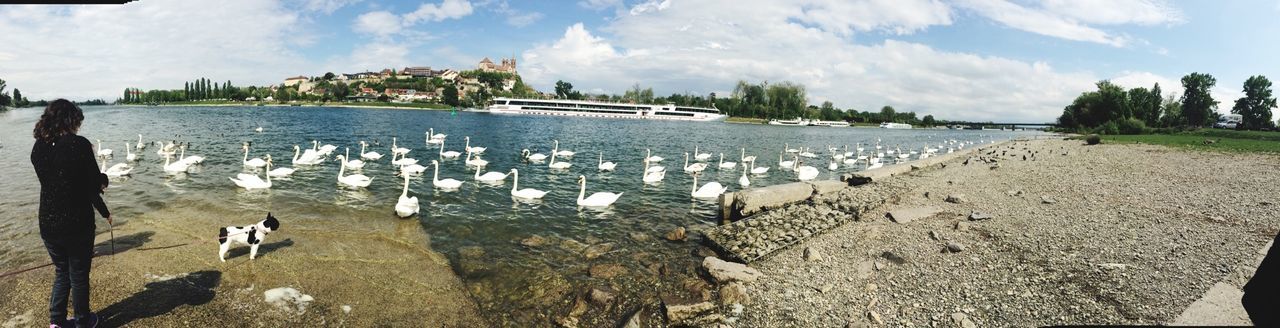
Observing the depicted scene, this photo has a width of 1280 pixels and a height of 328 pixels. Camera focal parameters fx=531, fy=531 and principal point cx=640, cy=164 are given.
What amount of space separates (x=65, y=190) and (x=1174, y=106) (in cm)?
13300

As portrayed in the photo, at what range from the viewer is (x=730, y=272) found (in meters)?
9.27

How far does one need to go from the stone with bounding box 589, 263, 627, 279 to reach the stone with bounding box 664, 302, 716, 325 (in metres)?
2.27

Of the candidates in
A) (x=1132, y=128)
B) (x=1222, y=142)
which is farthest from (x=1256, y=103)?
(x=1222, y=142)

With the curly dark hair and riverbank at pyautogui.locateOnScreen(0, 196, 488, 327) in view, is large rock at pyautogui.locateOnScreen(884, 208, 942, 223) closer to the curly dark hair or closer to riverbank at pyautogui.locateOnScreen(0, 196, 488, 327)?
riverbank at pyautogui.locateOnScreen(0, 196, 488, 327)

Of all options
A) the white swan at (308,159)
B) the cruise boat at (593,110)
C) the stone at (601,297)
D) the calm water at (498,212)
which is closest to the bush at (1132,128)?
the calm water at (498,212)

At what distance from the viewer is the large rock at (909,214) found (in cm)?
1242

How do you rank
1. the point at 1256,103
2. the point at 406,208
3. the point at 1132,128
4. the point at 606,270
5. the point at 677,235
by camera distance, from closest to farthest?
the point at 606,270 → the point at 677,235 → the point at 406,208 → the point at 1132,128 → the point at 1256,103

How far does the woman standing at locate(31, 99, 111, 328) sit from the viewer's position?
5434mm

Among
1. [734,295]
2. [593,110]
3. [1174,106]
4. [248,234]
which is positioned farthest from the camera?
[593,110]

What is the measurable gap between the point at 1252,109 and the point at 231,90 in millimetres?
251901

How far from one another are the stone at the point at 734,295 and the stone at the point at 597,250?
3.59 meters

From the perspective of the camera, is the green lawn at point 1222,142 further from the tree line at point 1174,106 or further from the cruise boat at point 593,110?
the cruise boat at point 593,110

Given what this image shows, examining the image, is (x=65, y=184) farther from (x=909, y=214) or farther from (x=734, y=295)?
(x=909, y=214)

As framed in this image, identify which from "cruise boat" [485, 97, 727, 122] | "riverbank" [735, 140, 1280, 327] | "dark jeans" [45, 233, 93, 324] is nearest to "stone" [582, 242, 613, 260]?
"riverbank" [735, 140, 1280, 327]
